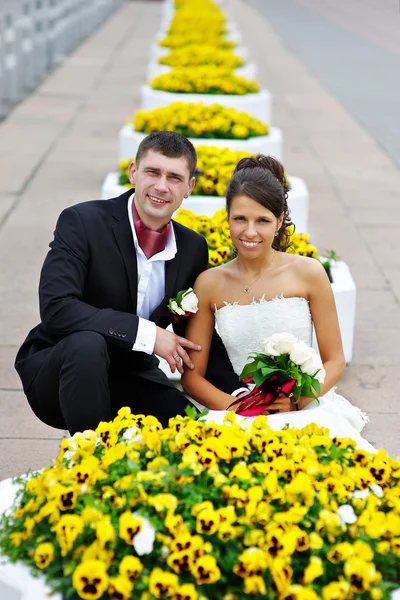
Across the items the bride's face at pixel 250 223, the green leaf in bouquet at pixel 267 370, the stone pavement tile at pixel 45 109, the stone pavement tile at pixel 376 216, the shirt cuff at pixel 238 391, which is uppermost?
the bride's face at pixel 250 223

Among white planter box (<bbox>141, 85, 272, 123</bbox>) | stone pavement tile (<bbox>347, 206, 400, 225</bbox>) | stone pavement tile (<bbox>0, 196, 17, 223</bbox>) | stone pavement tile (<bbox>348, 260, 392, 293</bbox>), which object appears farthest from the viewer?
white planter box (<bbox>141, 85, 272, 123</bbox>)

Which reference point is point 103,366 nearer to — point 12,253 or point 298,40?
point 12,253

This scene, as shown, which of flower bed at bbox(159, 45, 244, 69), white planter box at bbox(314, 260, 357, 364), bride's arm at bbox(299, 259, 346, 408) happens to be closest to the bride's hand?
bride's arm at bbox(299, 259, 346, 408)

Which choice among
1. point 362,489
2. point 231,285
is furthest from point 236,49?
point 362,489

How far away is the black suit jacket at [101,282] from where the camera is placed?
3.66 metres

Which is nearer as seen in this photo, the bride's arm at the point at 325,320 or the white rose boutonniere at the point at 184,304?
the white rose boutonniere at the point at 184,304

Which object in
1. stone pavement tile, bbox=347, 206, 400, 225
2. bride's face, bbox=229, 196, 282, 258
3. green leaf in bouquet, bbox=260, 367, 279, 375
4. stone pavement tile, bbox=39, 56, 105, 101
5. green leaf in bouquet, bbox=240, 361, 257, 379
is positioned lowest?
stone pavement tile, bbox=39, 56, 105, 101

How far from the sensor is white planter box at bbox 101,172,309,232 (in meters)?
6.91

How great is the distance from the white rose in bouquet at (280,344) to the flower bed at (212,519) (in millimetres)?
616

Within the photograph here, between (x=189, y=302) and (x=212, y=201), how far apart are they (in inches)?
128

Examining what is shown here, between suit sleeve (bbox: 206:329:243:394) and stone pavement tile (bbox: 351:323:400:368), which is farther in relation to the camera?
stone pavement tile (bbox: 351:323:400:368)

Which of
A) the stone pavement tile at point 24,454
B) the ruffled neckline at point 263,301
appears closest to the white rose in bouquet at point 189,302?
the ruffled neckline at point 263,301

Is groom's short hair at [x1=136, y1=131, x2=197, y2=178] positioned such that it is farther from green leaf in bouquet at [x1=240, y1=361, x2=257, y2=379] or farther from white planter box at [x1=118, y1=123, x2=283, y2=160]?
white planter box at [x1=118, y1=123, x2=283, y2=160]

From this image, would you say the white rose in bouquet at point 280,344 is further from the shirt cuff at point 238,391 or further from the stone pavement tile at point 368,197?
the stone pavement tile at point 368,197
